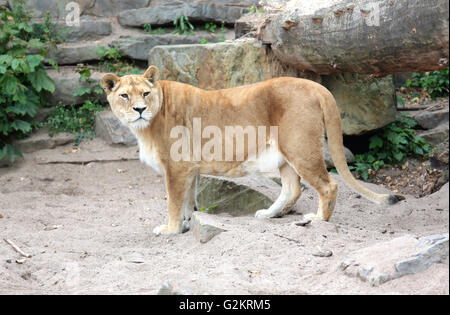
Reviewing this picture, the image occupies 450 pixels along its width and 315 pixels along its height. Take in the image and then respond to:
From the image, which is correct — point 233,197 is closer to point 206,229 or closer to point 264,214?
point 264,214

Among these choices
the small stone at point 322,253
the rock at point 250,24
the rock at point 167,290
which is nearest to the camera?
the rock at point 167,290

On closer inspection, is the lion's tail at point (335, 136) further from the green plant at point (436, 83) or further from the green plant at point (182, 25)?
the green plant at point (182, 25)

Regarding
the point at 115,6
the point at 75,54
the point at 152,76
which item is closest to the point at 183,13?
the point at 115,6

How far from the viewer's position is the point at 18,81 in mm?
8602

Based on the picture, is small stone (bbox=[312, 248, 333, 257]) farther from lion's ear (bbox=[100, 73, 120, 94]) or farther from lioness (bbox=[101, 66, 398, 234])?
lion's ear (bbox=[100, 73, 120, 94])

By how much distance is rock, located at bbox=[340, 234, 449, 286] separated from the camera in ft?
11.2

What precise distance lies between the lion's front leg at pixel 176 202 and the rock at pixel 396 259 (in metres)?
2.15

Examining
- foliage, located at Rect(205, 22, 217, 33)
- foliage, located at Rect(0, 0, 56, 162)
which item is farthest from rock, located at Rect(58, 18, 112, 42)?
foliage, located at Rect(205, 22, 217, 33)

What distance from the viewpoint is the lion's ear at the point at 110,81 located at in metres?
5.32

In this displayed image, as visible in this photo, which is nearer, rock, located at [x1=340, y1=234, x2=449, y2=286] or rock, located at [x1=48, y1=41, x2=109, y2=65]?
rock, located at [x1=340, y1=234, x2=449, y2=286]

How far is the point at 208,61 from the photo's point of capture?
26.0 ft

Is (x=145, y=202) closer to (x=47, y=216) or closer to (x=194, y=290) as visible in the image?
(x=47, y=216)

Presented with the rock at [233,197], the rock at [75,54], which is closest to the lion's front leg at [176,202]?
the rock at [233,197]

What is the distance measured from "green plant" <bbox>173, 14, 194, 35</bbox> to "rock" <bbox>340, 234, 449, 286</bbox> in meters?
7.65
